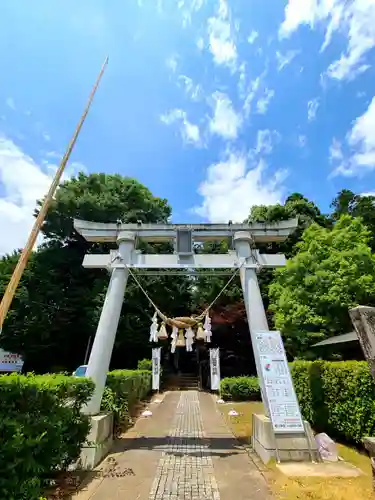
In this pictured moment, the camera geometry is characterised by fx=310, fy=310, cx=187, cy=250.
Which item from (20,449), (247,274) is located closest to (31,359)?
(247,274)

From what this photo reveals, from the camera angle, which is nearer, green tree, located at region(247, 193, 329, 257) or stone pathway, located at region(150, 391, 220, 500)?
stone pathway, located at region(150, 391, 220, 500)

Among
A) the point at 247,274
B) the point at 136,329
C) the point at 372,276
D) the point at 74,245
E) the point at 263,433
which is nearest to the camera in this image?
the point at 263,433

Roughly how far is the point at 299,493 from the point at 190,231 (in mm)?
5249

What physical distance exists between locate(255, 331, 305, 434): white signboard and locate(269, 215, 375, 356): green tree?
288 inches

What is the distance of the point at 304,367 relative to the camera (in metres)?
8.59

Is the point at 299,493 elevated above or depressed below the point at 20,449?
below

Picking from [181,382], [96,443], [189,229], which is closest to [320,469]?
[96,443]

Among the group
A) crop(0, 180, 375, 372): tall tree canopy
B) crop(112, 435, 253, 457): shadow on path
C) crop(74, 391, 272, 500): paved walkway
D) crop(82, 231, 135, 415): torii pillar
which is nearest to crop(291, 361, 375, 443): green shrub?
crop(112, 435, 253, 457): shadow on path

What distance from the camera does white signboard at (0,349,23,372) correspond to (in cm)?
2105

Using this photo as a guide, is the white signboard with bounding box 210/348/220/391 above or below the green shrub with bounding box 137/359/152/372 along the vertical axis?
below

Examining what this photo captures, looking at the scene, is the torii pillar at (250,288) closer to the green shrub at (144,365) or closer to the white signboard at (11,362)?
the green shrub at (144,365)

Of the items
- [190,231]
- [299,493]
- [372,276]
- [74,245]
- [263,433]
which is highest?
[74,245]

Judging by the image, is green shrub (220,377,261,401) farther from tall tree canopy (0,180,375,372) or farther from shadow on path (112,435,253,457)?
shadow on path (112,435,253,457)

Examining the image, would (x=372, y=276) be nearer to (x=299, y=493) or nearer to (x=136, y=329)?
(x=299, y=493)
